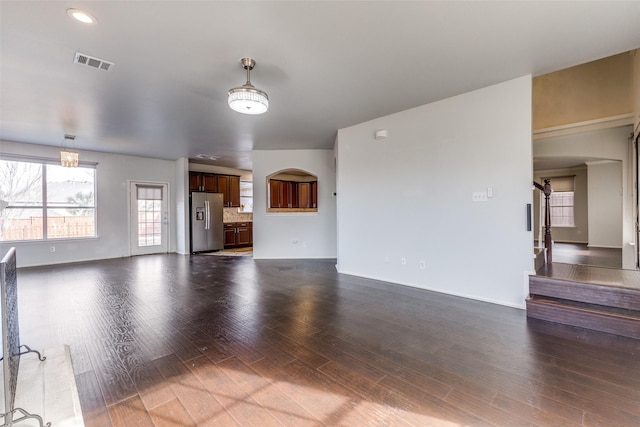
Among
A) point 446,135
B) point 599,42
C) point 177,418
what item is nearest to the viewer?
point 177,418

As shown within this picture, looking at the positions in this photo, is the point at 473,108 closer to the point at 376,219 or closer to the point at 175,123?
the point at 376,219

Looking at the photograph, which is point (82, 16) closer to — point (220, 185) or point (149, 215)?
point (149, 215)

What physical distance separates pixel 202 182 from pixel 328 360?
759 cm

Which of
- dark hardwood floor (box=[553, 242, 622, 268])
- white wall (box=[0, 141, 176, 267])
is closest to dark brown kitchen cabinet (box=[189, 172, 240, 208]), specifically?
white wall (box=[0, 141, 176, 267])

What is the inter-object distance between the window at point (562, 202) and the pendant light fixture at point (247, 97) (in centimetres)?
1007

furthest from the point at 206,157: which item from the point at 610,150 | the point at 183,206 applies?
the point at 610,150

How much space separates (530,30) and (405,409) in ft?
10.1

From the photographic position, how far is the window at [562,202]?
28.8 feet

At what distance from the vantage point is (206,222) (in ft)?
26.8

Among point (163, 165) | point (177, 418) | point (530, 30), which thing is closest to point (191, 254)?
point (163, 165)

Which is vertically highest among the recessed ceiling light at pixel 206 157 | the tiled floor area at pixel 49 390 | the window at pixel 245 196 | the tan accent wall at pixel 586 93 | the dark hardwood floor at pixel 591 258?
the tan accent wall at pixel 586 93

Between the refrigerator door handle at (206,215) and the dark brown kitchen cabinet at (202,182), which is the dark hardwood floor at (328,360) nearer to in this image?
the refrigerator door handle at (206,215)

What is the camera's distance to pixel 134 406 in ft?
5.33

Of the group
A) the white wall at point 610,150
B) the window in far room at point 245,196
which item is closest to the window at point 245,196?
the window in far room at point 245,196
